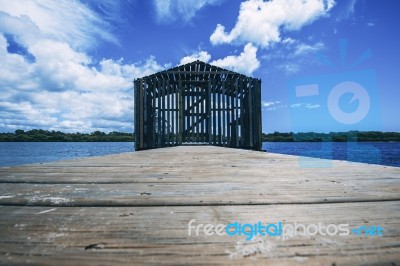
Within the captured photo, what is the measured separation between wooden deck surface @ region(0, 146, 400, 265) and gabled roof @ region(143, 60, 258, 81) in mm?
10830

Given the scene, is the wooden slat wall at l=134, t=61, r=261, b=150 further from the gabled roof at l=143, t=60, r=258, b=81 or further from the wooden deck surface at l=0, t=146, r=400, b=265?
the wooden deck surface at l=0, t=146, r=400, b=265

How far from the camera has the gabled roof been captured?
1220cm

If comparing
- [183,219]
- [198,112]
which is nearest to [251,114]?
[198,112]

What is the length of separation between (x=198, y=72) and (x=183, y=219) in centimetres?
1175

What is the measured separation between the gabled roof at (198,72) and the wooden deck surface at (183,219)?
35.5ft

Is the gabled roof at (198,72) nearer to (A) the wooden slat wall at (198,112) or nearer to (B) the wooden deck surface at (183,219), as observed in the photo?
(A) the wooden slat wall at (198,112)

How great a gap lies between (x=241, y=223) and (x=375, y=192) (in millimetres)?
1090

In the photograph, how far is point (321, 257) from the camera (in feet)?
2.49

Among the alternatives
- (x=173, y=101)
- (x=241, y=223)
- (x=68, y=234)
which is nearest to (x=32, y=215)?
(x=68, y=234)

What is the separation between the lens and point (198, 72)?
12.3 meters

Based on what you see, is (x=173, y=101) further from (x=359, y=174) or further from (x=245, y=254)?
(x=245, y=254)

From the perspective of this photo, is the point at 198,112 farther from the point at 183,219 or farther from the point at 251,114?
the point at 183,219

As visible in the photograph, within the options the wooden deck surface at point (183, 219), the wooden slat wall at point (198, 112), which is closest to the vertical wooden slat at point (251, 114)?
the wooden slat wall at point (198, 112)

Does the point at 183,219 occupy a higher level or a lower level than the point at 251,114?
lower
